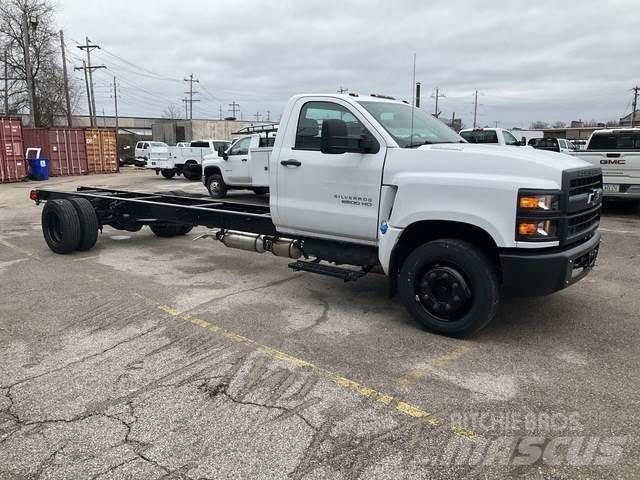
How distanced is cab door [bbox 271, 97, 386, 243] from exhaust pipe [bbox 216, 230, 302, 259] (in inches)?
9.3

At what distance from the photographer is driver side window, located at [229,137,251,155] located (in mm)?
16578

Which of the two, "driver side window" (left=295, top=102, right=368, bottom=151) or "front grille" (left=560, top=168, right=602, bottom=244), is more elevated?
"driver side window" (left=295, top=102, right=368, bottom=151)

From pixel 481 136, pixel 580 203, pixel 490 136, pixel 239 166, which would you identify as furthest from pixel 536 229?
pixel 239 166

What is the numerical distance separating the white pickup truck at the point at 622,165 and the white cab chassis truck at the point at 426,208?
7.94m

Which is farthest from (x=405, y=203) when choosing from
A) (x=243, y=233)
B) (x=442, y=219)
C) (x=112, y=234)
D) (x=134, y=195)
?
(x=112, y=234)

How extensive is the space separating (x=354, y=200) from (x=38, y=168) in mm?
25548

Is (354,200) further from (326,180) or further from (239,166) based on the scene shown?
(239,166)

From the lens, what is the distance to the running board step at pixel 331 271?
17.5 ft

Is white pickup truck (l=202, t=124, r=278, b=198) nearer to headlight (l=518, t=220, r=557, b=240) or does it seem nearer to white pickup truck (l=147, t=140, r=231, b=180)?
white pickup truck (l=147, t=140, r=231, b=180)

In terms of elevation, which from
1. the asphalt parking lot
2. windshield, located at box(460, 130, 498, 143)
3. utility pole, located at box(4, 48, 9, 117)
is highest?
utility pole, located at box(4, 48, 9, 117)

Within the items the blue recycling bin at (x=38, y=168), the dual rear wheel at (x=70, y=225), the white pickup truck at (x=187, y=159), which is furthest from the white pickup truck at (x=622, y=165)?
the blue recycling bin at (x=38, y=168)

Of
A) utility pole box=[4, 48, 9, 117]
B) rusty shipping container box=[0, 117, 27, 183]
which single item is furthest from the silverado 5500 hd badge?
utility pole box=[4, 48, 9, 117]

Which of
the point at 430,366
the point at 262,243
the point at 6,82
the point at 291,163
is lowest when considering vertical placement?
the point at 430,366

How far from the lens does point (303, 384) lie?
3863mm
